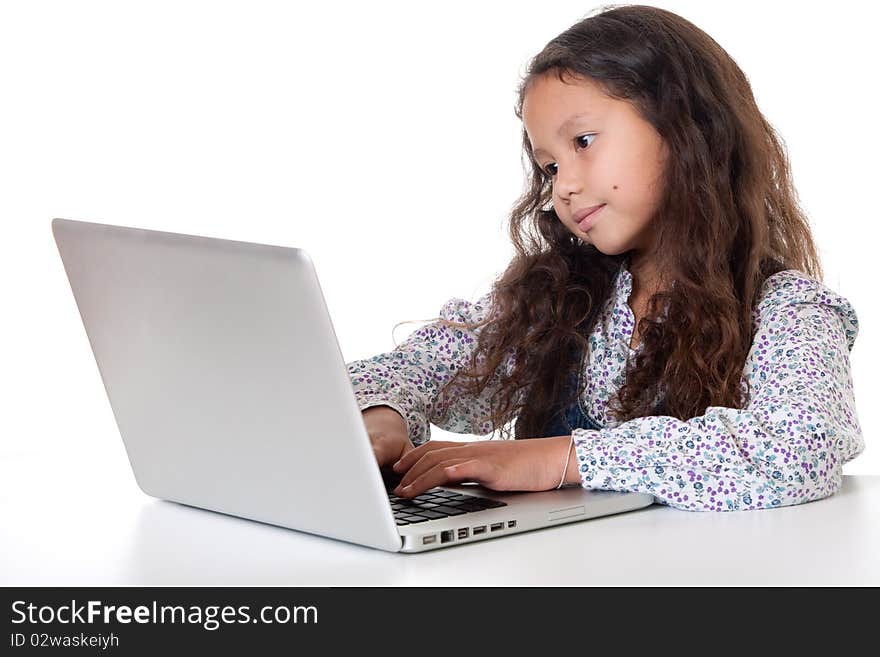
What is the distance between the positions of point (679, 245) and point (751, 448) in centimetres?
37

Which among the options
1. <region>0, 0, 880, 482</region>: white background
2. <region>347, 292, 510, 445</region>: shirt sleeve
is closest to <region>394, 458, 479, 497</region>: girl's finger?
<region>347, 292, 510, 445</region>: shirt sleeve

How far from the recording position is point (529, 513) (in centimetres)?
97

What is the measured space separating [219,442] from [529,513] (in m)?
0.27

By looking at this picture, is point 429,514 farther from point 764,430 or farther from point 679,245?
point 679,245

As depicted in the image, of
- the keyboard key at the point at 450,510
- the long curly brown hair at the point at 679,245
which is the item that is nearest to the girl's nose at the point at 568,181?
the long curly brown hair at the point at 679,245

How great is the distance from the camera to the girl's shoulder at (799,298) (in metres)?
1.32

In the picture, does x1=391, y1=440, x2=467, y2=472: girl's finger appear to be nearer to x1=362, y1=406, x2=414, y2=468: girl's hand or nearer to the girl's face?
x1=362, y1=406, x2=414, y2=468: girl's hand

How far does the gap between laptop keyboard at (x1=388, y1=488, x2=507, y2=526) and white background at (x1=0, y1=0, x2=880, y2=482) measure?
75.0 inches

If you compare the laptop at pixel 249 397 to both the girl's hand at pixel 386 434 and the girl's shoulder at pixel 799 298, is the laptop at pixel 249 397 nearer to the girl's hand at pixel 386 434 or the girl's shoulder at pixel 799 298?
the girl's hand at pixel 386 434

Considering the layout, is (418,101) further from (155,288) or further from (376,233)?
(155,288)

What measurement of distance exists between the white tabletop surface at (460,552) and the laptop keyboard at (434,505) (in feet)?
0.18

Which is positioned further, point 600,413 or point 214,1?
point 214,1
